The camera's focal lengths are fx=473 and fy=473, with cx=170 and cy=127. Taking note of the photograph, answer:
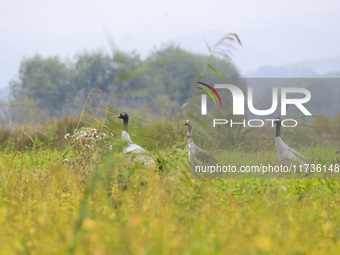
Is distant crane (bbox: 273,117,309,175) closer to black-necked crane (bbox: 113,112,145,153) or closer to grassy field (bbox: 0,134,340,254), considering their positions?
grassy field (bbox: 0,134,340,254)

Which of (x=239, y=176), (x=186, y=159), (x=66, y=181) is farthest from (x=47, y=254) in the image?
(x=239, y=176)

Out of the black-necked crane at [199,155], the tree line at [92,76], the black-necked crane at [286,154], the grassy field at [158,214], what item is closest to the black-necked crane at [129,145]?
the grassy field at [158,214]

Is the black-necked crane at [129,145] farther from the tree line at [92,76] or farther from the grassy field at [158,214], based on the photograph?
the tree line at [92,76]

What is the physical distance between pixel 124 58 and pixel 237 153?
382 centimetres

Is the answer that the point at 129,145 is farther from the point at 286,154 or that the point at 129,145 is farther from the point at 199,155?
the point at 286,154

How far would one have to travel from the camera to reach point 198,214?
479cm

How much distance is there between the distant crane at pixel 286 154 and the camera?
310 inches

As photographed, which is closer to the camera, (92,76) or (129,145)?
(129,145)

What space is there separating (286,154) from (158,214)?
14.5ft

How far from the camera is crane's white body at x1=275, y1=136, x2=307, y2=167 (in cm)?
792

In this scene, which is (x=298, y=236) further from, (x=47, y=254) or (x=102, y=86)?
(x=102, y=86)

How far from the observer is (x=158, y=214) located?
4328mm

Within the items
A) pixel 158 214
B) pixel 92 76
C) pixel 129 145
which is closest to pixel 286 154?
pixel 129 145

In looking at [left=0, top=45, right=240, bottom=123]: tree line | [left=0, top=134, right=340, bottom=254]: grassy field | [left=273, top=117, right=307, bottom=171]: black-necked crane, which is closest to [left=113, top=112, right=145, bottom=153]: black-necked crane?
[left=0, top=134, right=340, bottom=254]: grassy field
